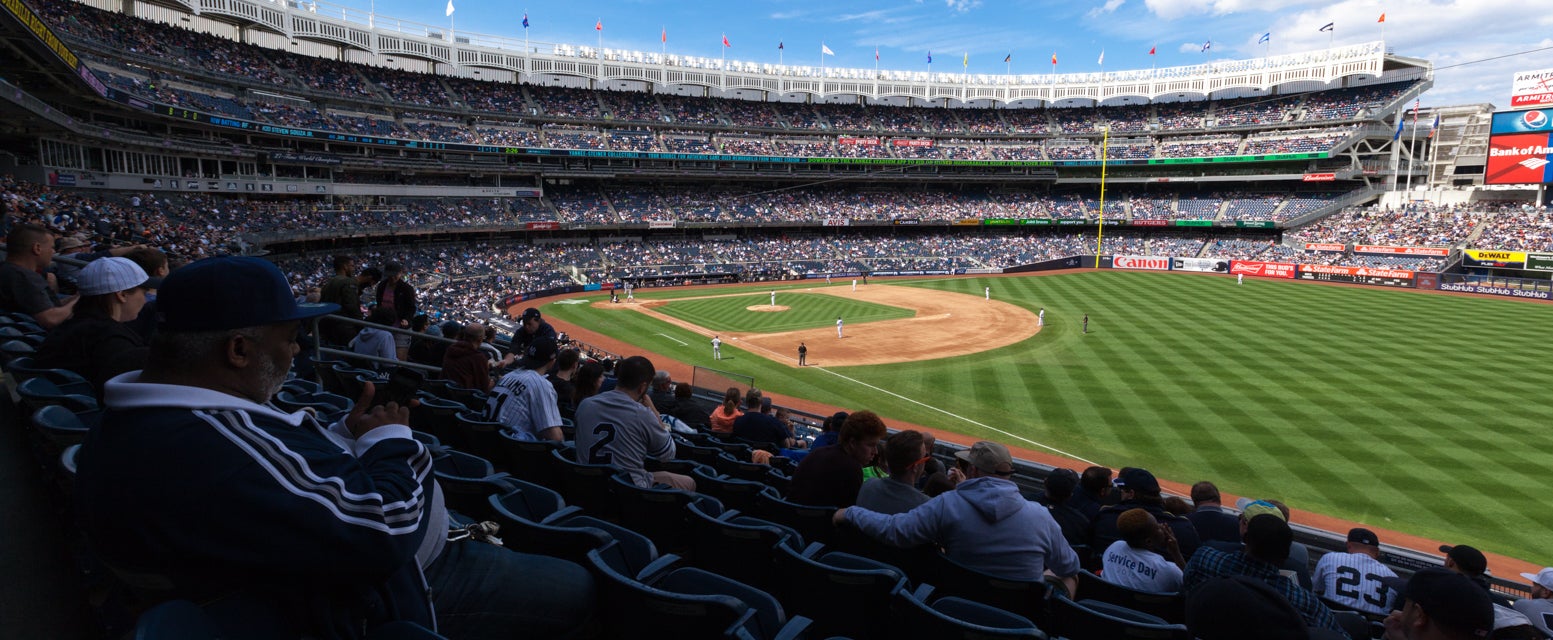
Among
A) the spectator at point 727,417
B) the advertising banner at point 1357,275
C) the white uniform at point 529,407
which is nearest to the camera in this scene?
the white uniform at point 529,407

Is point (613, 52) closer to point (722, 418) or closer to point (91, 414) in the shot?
point (722, 418)

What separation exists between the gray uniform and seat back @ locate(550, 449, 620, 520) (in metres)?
0.19

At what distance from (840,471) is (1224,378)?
2416 cm

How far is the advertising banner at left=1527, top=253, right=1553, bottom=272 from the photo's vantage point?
46.0 metres

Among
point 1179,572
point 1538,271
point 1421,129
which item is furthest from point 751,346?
point 1421,129

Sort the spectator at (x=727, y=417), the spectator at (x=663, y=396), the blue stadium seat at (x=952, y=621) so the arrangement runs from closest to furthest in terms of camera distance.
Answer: the blue stadium seat at (x=952, y=621) < the spectator at (x=663, y=396) < the spectator at (x=727, y=417)

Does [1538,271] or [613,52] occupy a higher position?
[613,52]

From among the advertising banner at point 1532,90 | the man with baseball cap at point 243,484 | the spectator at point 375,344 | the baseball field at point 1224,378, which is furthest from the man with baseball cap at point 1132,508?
the advertising banner at point 1532,90

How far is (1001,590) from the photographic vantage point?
4.56 metres

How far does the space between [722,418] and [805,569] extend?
7121 millimetres

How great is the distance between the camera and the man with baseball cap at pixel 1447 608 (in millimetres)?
3430

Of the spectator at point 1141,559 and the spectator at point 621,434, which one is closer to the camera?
the spectator at point 1141,559

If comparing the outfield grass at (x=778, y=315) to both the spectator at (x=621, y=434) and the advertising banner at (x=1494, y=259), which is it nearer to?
the spectator at (x=621, y=434)

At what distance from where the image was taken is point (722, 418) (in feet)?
36.9
